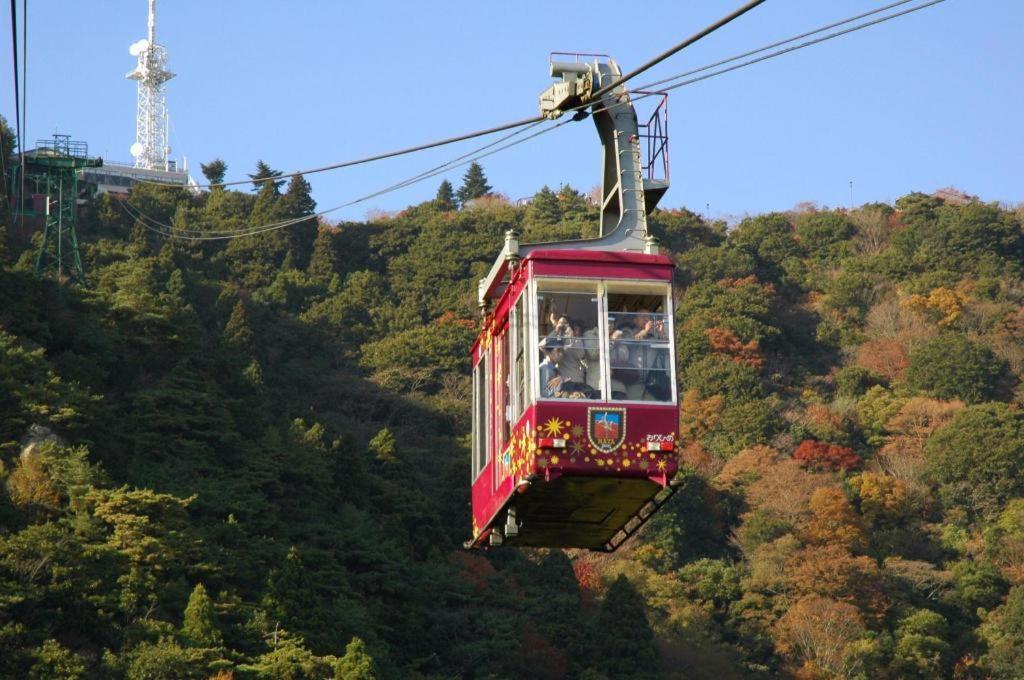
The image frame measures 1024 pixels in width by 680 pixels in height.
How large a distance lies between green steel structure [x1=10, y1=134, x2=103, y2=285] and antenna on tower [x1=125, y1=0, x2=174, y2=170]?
19829 mm

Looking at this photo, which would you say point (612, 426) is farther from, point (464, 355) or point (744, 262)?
point (744, 262)

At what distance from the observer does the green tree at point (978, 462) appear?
5881 cm

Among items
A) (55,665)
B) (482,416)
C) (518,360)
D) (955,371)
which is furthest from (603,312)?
(955,371)

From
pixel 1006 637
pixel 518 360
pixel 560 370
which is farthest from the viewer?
pixel 1006 637

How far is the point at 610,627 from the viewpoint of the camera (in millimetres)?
43844

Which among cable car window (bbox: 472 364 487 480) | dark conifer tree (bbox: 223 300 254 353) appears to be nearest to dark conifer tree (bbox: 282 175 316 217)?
dark conifer tree (bbox: 223 300 254 353)

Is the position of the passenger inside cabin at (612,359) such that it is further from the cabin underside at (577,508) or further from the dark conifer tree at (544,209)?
the dark conifer tree at (544,209)

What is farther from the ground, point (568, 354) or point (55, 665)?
point (568, 354)

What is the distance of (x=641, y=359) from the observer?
1741cm

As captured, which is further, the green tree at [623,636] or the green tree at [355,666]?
the green tree at [623,636]

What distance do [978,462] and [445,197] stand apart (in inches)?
1176

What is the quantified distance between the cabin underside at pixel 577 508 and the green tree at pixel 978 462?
41164 mm

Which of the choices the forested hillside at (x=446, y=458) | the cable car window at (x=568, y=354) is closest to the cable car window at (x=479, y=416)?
the cable car window at (x=568, y=354)

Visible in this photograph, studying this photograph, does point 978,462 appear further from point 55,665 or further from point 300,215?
point 55,665
